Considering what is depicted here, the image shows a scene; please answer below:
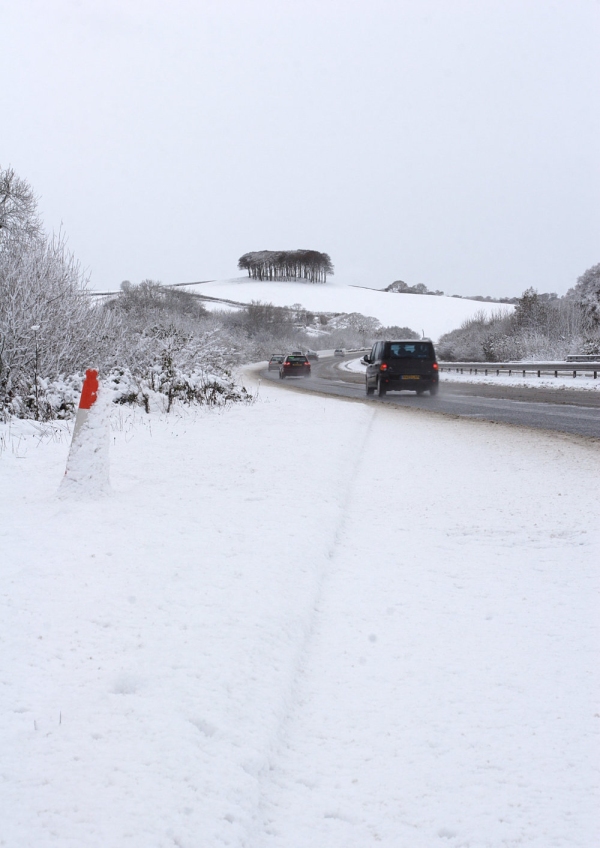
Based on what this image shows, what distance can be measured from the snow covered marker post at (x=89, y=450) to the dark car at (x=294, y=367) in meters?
35.5

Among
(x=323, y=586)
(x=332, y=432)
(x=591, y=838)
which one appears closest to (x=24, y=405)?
(x=332, y=432)

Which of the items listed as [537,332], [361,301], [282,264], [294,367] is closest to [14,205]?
[294,367]

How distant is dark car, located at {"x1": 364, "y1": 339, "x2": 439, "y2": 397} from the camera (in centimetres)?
2114

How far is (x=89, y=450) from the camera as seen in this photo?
5680mm

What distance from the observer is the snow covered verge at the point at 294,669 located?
213 centimetres

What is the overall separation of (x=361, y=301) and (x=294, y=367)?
336ft

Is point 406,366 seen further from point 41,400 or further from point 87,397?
point 87,397

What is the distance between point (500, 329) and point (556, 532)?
188 ft

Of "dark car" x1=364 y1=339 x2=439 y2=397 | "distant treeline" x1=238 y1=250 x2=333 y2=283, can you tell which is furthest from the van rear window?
"distant treeline" x1=238 y1=250 x2=333 y2=283

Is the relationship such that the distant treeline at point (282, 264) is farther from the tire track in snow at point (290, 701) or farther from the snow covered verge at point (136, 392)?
the tire track in snow at point (290, 701)

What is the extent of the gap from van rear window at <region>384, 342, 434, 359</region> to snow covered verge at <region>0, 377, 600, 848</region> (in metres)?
15.1

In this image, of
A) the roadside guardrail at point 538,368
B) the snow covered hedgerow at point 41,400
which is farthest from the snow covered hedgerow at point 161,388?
the roadside guardrail at point 538,368

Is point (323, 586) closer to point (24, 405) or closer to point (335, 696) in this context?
point (335, 696)

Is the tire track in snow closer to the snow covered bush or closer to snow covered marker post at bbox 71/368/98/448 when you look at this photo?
snow covered marker post at bbox 71/368/98/448
